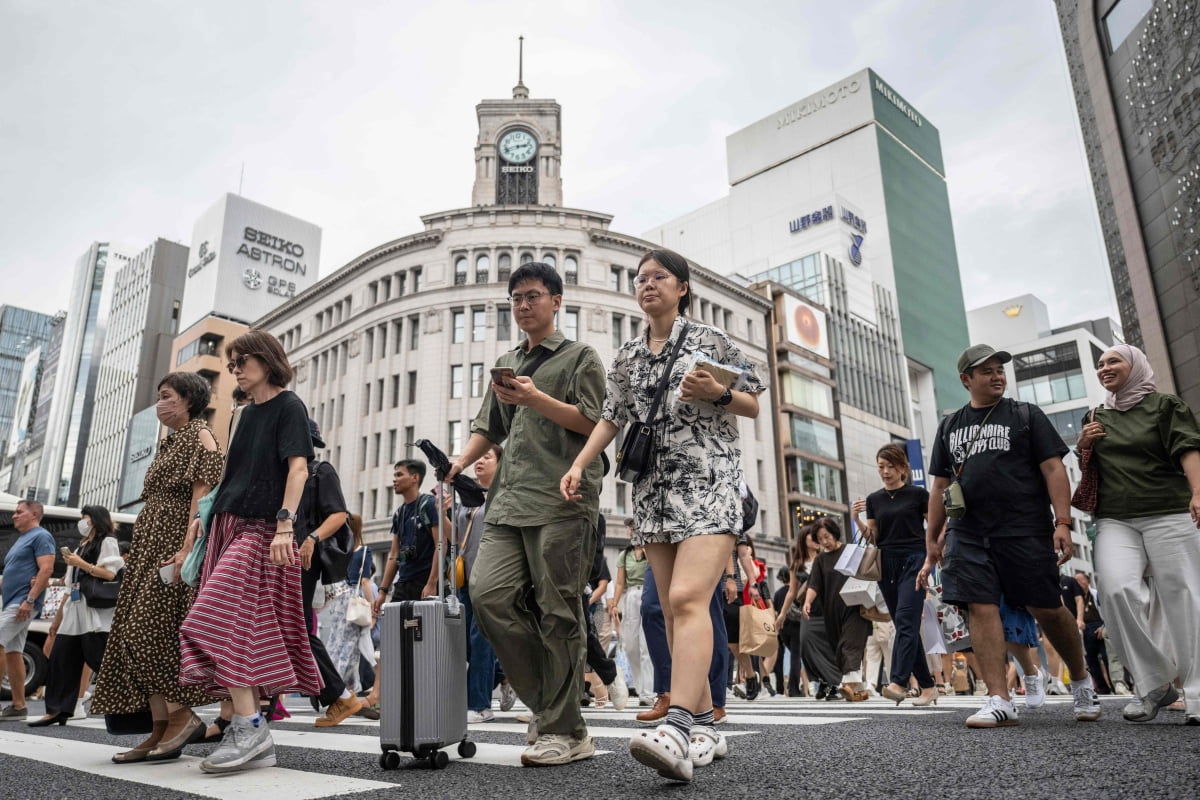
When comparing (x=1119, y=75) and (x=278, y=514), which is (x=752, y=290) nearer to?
(x=1119, y=75)

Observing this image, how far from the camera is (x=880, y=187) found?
302 ft

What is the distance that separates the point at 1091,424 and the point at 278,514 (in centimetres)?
447

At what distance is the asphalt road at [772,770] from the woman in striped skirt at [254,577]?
1.02 feet

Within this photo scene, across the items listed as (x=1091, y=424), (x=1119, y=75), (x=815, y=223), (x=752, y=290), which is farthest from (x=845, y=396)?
(x=1091, y=424)

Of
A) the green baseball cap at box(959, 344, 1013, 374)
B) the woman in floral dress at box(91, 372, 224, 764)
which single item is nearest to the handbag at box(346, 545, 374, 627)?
the woman in floral dress at box(91, 372, 224, 764)

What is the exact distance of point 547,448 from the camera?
365cm

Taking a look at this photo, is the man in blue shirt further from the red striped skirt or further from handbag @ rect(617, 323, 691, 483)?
handbag @ rect(617, 323, 691, 483)

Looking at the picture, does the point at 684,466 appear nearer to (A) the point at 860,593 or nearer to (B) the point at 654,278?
(B) the point at 654,278

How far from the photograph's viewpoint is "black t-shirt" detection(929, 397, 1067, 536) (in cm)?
457

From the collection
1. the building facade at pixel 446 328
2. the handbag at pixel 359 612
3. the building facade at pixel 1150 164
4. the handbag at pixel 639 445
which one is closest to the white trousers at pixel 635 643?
the handbag at pixel 359 612

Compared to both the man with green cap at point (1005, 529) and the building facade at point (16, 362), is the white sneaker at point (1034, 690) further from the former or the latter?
the building facade at point (16, 362)

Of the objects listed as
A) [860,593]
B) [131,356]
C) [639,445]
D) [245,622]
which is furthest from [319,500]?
[131,356]

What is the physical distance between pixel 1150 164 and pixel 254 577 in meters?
30.2

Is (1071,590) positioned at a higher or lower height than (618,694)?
higher
